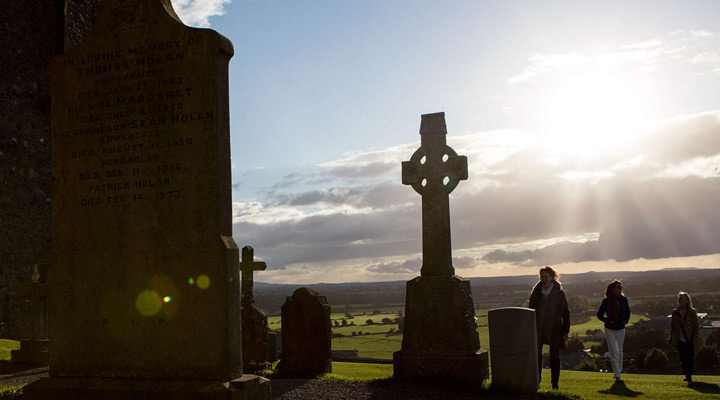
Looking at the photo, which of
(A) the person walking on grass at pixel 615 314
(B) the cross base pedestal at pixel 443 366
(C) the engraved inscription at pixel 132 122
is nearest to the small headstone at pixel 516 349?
(B) the cross base pedestal at pixel 443 366

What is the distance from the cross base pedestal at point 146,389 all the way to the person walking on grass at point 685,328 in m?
9.01

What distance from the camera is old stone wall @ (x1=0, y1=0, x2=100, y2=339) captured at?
1978cm

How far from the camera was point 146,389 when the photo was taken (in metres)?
5.43

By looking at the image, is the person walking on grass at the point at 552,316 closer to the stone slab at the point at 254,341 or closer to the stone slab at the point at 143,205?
the stone slab at the point at 254,341

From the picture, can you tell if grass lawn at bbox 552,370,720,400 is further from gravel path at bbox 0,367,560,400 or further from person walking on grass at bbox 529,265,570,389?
gravel path at bbox 0,367,560,400

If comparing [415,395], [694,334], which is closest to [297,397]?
[415,395]

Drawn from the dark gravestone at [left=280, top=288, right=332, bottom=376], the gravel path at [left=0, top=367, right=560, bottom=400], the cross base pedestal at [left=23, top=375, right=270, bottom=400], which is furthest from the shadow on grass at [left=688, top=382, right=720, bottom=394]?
the cross base pedestal at [left=23, top=375, right=270, bottom=400]

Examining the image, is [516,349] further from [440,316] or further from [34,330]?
[34,330]

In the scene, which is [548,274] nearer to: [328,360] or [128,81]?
[328,360]

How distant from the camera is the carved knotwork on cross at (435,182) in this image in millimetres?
11336

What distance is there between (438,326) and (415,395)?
1.80 m

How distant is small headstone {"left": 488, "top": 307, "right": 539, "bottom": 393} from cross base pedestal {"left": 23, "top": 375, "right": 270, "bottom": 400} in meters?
4.76

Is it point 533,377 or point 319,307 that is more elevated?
point 319,307

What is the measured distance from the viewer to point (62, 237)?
5914 mm
